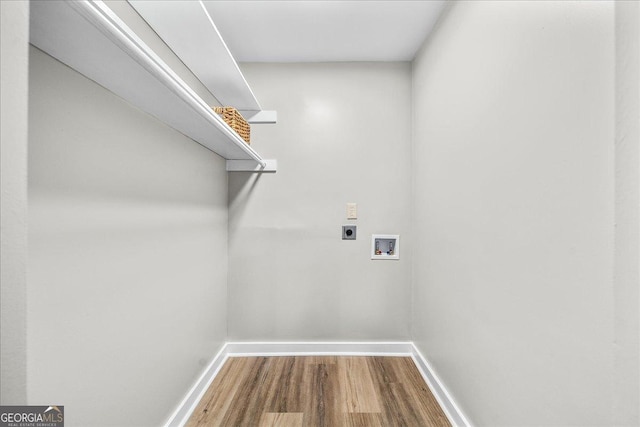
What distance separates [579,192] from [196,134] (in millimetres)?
1474

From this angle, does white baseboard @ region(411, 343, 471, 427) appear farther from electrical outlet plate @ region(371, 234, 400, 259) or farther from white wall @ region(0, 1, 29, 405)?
white wall @ region(0, 1, 29, 405)

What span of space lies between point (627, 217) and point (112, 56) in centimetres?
126

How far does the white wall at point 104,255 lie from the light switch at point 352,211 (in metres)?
1.10

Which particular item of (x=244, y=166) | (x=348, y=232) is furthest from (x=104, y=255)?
(x=348, y=232)

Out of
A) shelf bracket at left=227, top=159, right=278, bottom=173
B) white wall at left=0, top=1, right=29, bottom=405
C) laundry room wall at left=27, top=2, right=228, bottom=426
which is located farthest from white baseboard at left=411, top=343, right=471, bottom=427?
shelf bracket at left=227, top=159, right=278, bottom=173

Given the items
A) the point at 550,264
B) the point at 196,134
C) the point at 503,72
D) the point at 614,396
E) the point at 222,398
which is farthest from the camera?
the point at 222,398

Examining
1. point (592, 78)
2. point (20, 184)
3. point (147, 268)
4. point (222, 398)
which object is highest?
point (592, 78)

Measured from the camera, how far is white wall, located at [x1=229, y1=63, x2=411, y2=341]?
201 cm

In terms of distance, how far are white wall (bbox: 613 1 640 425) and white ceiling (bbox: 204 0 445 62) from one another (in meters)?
1.16

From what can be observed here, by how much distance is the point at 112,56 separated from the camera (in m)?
0.65

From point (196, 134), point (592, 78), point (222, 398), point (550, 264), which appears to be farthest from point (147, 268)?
point (592, 78)

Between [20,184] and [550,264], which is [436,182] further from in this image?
[20,184]

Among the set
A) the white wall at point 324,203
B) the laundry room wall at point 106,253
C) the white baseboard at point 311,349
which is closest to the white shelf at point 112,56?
the laundry room wall at point 106,253

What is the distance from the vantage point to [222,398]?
1506 millimetres
